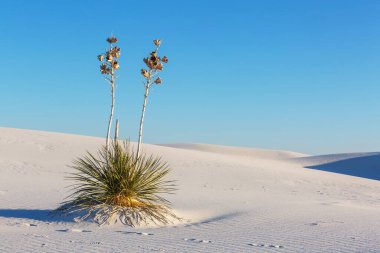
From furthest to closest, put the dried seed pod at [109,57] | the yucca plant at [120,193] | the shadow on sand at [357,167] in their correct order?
the shadow on sand at [357,167]
the dried seed pod at [109,57]
the yucca plant at [120,193]

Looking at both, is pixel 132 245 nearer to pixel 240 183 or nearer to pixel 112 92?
pixel 112 92

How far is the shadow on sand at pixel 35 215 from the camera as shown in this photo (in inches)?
323

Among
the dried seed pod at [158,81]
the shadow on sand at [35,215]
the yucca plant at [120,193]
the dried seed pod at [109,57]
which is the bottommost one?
the shadow on sand at [35,215]

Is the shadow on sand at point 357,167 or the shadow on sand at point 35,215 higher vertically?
the shadow on sand at point 357,167

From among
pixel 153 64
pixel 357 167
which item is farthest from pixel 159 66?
pixel 357 167

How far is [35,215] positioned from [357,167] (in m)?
37.4

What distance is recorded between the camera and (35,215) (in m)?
8.73

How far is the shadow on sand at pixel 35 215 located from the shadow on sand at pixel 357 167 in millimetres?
33181

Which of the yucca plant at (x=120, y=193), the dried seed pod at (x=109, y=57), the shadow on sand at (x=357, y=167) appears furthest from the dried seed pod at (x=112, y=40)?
the shadow on sand at (x=357, y=167)

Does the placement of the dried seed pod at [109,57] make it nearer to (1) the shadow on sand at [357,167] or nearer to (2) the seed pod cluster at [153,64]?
(2) the seed pod cluster at [153,64]

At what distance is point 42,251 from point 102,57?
4.43 m

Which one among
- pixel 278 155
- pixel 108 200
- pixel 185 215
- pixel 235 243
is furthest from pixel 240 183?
pixel 278 155

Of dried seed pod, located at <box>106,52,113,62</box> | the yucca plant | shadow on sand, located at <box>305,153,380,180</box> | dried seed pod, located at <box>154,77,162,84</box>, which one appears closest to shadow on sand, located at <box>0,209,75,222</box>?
the yucca plant

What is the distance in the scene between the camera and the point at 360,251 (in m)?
5.87
